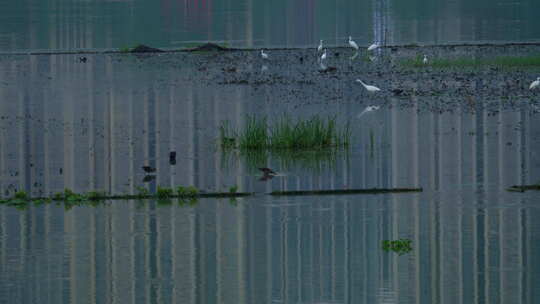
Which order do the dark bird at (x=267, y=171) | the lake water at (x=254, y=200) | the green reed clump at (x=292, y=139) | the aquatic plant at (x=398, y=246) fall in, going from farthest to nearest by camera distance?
the green reed clump at (x=292, y=139), the dark bird at (x=267, y=171), the aquatic plant at (x=398, y=246), the lake water at (x=254, y=200)

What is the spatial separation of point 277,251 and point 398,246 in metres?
1.20

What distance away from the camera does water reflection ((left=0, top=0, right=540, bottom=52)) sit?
57.5 m

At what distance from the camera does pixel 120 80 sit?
128 feet

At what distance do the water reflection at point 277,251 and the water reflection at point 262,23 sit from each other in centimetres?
3547

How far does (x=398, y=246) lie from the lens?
1447 cm

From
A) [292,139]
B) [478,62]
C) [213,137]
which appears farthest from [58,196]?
[478,62]

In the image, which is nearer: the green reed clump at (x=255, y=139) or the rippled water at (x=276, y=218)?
the rippled water at (x=276, y=218)

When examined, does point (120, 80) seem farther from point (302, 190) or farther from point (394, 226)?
point (394, 226)

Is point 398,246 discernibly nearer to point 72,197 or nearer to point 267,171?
point 72,197

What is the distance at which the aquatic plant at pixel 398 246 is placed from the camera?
47.1 feet

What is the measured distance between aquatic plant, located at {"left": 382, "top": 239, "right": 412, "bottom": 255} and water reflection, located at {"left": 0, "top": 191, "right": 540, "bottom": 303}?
10 centimetres

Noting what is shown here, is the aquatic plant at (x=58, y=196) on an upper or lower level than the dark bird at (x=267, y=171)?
lower

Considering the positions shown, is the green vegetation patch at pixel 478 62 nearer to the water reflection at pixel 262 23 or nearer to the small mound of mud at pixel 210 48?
the small mound of mud at pixel 210 48

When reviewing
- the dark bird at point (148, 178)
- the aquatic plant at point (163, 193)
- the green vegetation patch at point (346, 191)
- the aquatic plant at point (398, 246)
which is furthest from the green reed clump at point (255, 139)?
the aquatic plant at point (398, 246)
